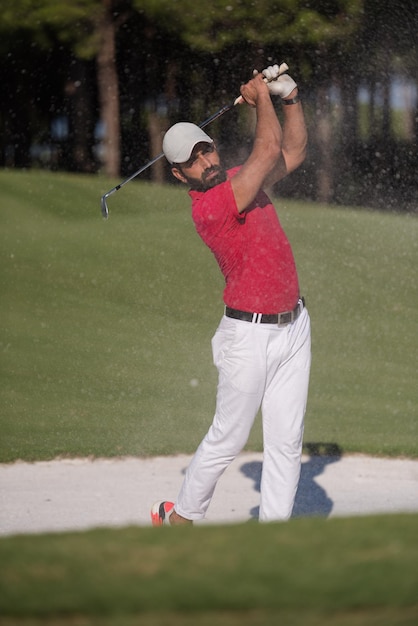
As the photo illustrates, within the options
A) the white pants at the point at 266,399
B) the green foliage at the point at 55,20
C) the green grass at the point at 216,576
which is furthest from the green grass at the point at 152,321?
the green foliage at the point at 55,20

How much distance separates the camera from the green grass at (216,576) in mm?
2422

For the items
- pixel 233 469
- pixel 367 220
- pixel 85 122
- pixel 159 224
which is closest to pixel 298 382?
pixel 233 469

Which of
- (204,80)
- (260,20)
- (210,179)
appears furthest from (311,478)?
(204,80)

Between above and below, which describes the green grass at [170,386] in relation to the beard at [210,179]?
below

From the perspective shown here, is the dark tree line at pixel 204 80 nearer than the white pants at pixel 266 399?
No

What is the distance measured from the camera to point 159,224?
15.6 metres

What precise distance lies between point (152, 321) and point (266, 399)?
705 centimetres

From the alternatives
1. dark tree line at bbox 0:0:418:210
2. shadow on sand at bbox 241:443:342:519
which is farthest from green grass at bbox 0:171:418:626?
dark tree line at bbox 0:0:418:210

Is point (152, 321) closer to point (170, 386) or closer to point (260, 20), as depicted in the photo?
point (170, 386)

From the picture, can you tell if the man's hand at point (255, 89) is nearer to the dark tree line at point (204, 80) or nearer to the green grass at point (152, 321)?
the green grass at point (152, 321)

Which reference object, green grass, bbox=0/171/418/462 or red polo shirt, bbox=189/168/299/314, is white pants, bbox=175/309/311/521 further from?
green grass, bbox=0/171/418/462

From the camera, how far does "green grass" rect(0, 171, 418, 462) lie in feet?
24.6

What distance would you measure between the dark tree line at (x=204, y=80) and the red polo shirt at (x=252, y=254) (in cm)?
2062

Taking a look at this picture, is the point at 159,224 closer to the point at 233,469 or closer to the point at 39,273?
the point at 39,273
